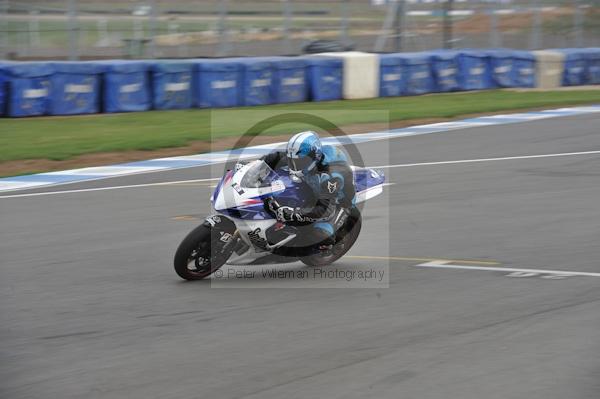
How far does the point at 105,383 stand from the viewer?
231 inches

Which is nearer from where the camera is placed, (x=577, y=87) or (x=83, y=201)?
(x=83, y=201)

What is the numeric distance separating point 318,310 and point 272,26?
20.0 m

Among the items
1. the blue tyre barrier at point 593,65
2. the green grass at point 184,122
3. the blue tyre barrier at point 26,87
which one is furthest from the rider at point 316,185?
the blue tyre barrier at point 593,65

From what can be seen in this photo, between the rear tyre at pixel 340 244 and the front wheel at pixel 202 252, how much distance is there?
37.1 inches

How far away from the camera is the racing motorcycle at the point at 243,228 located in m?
8.35

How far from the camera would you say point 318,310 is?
771cm

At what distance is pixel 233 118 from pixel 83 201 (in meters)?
8.93

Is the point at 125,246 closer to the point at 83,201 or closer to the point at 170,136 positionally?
the point at 83,201

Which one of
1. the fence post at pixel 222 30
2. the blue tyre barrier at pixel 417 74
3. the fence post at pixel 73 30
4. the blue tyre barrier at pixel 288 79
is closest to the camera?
the fence post at pixel 73 30

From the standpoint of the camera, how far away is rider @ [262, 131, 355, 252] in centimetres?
846

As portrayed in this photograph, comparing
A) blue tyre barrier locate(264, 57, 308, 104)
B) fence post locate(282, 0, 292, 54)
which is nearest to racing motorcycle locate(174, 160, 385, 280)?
blue tyre barrier locate(264, 57, 308, 104)

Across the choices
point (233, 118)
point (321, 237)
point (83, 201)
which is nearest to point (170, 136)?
point (233, 118)

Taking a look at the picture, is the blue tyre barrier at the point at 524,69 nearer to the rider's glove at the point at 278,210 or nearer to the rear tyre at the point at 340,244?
the rear tyre at the point at 340,244

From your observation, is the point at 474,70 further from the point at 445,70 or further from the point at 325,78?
the point at 325,78
